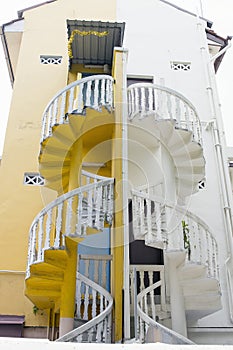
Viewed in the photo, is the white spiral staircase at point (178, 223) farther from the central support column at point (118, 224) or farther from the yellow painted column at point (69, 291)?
the yellow painted column at point (69, 291)

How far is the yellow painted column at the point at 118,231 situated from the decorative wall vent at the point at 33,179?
211 cm

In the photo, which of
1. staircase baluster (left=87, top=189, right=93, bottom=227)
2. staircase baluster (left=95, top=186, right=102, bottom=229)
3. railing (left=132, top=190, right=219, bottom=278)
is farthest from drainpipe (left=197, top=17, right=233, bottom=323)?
staircase baluster (left=87, top=189, right=93, bottom=227)

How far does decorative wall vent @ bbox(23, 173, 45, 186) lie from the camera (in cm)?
797

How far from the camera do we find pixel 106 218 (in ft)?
Answer: 19.6

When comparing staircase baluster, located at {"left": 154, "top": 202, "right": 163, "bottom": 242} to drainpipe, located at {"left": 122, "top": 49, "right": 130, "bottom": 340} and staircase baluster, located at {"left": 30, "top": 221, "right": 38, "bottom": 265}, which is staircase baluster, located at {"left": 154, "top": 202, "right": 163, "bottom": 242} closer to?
drainpipe, located at {"left": 122, "top": 49, "right": 130, "bottom": 340}

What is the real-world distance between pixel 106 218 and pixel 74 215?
1.69 ft

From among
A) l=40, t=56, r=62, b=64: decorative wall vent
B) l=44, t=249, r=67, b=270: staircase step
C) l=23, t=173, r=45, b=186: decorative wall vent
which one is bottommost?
l=44, t=249, r=67, b=270: staircase step

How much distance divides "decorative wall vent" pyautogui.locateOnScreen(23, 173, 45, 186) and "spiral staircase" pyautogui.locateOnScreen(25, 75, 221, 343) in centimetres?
58

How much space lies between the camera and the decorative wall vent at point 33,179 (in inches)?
314

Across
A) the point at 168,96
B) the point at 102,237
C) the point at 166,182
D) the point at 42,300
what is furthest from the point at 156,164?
the point at 42,300

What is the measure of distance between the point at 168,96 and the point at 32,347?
253 inches

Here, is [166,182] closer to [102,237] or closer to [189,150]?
[189,150]

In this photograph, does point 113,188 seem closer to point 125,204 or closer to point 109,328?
point 125,204

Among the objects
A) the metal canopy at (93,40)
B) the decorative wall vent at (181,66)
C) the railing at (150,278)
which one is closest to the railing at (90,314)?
the railing at (150,278)
